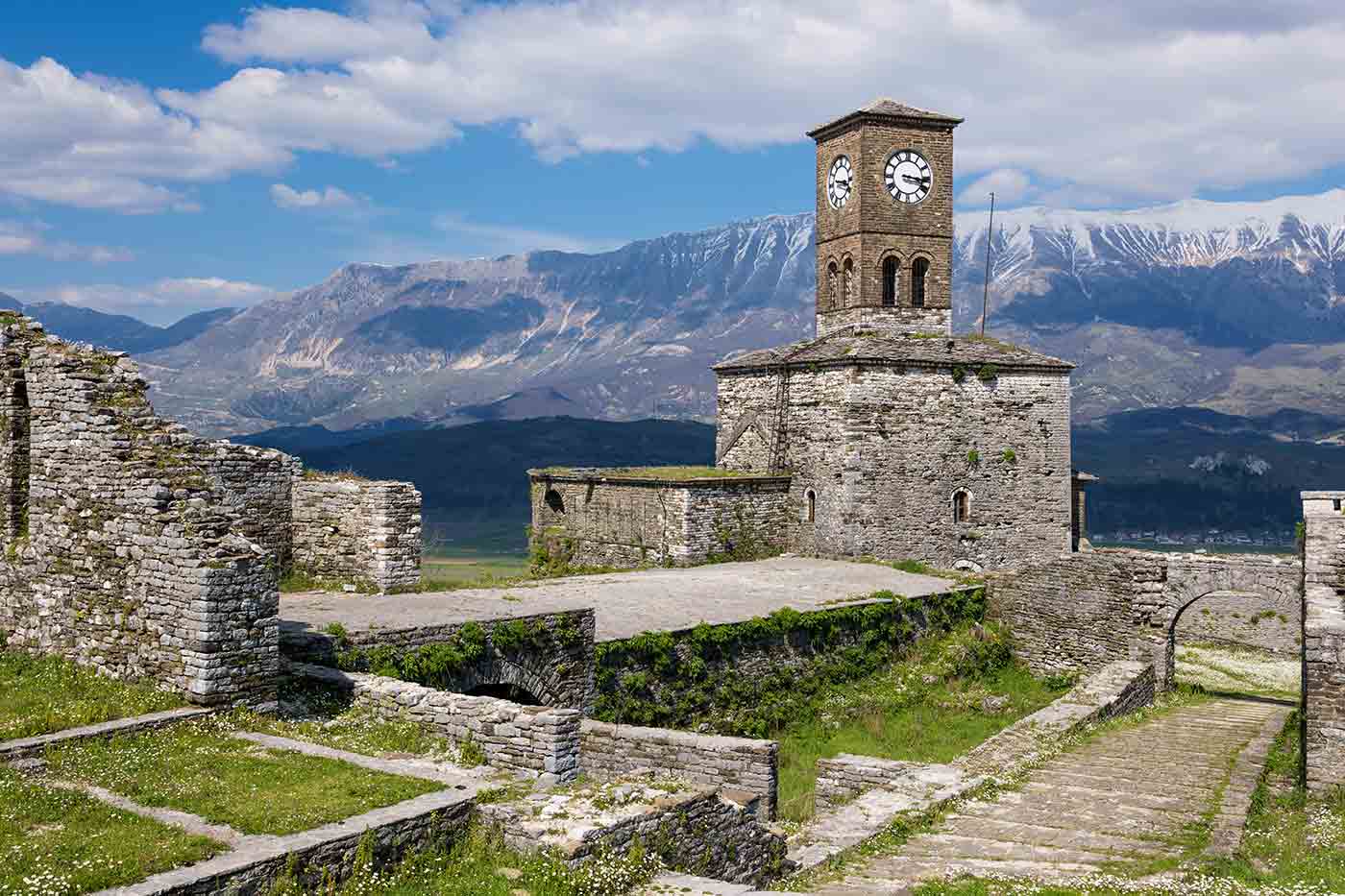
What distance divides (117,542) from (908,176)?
28.3 meters

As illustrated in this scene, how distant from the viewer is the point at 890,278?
37.0 metres

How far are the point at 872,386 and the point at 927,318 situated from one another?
5.82m

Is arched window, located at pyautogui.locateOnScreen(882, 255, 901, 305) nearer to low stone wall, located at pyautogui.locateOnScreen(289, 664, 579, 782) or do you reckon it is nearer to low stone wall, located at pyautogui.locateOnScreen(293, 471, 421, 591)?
low stone wall, located at pyautogui.locateOnScreen(293, 471, 421, 591)

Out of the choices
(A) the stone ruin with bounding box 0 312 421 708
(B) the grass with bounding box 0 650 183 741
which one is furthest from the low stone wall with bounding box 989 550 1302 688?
(B) the grass with bounding box 0 650 183 741

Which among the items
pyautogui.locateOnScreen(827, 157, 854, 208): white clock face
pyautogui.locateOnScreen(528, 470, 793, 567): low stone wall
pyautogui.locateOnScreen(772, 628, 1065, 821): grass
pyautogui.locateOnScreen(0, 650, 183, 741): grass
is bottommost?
pyautogui.locateOnScreen(772, 628, 1065, 821): grass

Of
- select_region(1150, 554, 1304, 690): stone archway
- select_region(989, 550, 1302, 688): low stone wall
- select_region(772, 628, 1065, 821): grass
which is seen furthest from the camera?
select_region(989, 550, 1302, 688): low stone wall

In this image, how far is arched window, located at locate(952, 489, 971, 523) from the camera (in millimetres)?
33000

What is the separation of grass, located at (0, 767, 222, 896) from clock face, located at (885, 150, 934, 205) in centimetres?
3083

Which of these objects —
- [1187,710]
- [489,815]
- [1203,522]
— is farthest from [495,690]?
[1203,522]

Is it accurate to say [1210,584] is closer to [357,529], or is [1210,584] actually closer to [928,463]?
[928,463]

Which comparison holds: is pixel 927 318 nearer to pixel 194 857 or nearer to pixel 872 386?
pixel 872 386

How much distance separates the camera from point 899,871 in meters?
11.7

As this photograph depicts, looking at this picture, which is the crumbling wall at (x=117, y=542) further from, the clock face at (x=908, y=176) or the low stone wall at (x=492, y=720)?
the clock face at (x=908, y=176)

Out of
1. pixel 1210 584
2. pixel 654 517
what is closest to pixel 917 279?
pixel 654 517
